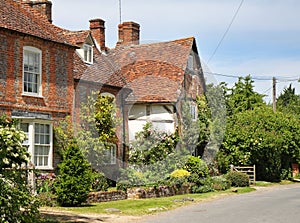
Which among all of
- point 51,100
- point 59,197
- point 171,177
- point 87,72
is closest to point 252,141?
Result: point 171,177

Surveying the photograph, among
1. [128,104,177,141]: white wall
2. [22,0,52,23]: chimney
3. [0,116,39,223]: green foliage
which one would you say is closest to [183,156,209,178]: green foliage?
[128,104,177,141]: white wall

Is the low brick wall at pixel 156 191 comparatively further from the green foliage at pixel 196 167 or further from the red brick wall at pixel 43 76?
the red brick wall at pixel 43 76

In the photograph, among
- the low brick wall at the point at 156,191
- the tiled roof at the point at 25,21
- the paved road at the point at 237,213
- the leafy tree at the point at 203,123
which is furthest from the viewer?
the leafy tree at the point at 203,123

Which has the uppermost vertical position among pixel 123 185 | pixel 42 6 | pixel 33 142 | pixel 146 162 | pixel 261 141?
pixel 42 6

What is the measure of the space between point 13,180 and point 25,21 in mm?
13908

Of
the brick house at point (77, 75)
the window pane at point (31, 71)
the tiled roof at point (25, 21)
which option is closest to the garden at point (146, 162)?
the brick house at point (77, 75)

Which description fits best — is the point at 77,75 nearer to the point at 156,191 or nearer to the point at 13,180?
the point at 156,191

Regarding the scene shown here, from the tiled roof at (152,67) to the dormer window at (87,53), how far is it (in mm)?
1605

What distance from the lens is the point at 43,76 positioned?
25.4 metres

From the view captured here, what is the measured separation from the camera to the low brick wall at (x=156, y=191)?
26062 millimetres

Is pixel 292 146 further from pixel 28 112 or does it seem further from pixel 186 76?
pixel 28 112

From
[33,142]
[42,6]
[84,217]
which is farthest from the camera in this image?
[42,6]

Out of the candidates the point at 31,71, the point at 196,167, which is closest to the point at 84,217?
the point at 31,71

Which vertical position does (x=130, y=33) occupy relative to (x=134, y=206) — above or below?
above
